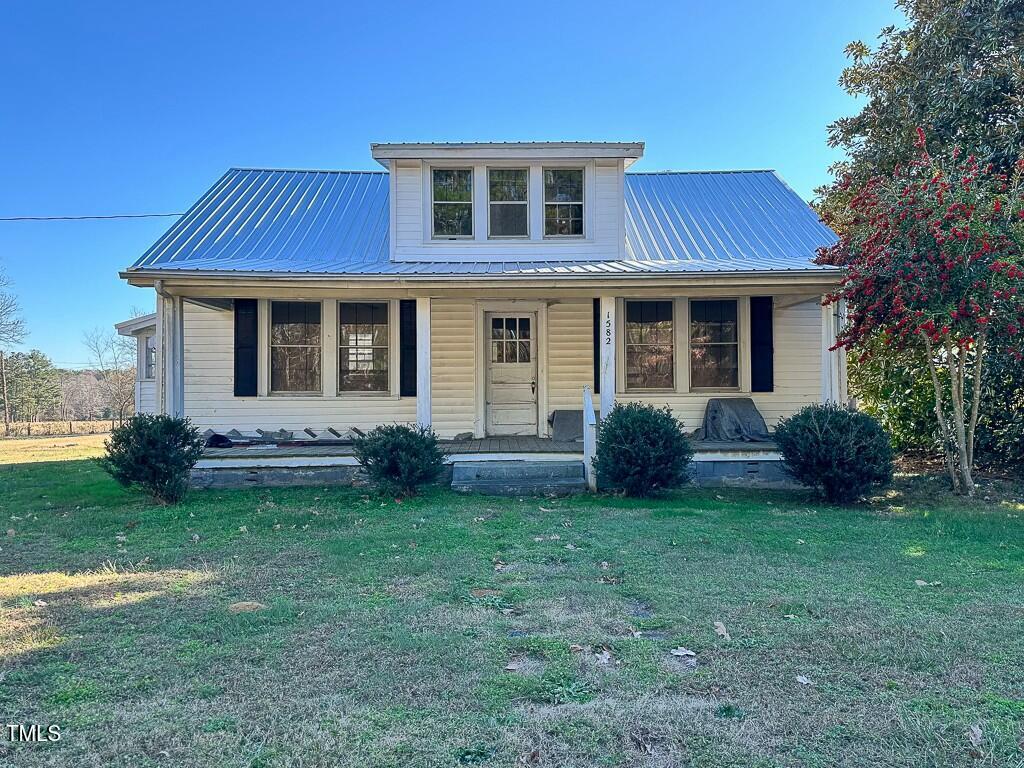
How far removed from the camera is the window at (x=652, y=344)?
33.9 feet

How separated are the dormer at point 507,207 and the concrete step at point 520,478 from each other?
133 inches

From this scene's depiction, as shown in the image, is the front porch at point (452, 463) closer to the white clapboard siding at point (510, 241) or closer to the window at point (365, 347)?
the window at point (365, 347)

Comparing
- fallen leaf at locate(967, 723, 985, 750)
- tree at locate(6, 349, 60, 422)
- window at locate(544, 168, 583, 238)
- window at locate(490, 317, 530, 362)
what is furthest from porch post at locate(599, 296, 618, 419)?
tree at locate(6, 349, 60, 422)

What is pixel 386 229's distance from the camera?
10828 millimetres

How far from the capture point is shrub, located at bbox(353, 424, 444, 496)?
25.2 feet

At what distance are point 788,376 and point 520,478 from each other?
16.8 feet

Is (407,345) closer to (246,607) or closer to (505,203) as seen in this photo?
(505,203)

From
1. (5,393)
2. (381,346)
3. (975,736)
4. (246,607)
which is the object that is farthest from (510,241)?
(5,393)

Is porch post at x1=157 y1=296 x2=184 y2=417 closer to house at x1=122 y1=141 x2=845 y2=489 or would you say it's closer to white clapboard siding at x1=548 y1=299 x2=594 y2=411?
house at x1=122 y1=141 x2=845 y2=489

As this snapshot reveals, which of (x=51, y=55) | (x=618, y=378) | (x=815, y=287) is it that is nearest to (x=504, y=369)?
(x=618, y=378)

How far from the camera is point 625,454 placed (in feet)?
25.1

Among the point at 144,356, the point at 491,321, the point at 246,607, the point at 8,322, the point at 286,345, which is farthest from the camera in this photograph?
the point at 8,322

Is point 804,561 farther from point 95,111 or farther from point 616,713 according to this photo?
point 95,111

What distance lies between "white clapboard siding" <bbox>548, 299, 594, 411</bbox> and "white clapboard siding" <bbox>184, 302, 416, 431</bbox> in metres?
2.38
